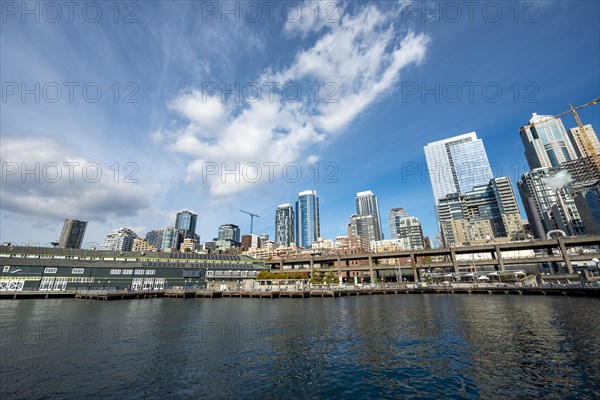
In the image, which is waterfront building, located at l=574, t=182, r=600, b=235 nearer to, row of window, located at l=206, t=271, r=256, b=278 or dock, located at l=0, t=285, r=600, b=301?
dock, located at l=0, t=285, r=600, b=301

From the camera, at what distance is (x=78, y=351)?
21.8 m

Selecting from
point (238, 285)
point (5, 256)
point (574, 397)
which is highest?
point (5, 256)

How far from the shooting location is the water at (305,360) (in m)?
14.9

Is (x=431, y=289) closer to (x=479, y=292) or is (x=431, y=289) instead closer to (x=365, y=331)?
(x=479, y=292)

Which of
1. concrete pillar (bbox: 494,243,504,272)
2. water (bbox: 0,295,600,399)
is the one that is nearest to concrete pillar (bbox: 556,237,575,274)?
concrete pillar (bbox: 494,243,504,272)

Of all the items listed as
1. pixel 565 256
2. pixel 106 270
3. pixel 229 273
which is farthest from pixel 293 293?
pixel 565 256

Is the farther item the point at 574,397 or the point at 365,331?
the point at 365,331

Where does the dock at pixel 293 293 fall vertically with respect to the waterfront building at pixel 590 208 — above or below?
below

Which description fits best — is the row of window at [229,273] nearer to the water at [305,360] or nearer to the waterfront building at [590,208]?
the water at [305,360]

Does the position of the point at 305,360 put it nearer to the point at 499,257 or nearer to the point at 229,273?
the point at 229,273

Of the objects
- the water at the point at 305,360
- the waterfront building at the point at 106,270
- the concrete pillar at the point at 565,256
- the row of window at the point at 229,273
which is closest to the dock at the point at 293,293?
the waterfront building at the point at 106,270

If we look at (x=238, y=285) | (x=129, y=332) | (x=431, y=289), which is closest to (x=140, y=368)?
(x=129, y=332)

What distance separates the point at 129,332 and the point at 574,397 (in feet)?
117

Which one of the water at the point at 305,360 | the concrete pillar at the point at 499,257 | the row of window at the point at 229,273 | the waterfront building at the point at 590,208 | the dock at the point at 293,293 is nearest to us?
the water at the point at 305,360
